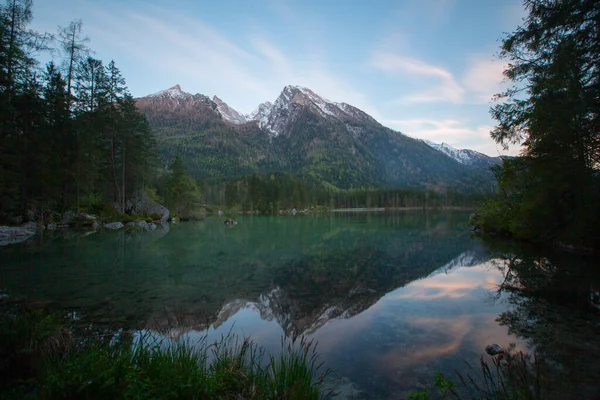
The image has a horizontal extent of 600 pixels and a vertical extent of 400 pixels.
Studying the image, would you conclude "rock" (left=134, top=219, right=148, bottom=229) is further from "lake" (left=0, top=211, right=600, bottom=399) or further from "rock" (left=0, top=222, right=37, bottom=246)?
"lake" (left=0, top=211, right=600, bottom=399)

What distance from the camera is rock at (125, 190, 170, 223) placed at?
175 ft

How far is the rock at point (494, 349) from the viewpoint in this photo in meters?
7.93

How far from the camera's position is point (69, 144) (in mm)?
39062

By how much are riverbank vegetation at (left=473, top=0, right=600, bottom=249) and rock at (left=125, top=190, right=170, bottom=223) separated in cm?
5392

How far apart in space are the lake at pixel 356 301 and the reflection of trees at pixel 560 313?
0.13 feet

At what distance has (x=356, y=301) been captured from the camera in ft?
42.7

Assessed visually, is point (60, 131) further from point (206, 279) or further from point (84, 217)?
point (206, 279)

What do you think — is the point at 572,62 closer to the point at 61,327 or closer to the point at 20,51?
the point at 61,327

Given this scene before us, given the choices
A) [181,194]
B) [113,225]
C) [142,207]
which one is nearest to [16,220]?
[113,225]

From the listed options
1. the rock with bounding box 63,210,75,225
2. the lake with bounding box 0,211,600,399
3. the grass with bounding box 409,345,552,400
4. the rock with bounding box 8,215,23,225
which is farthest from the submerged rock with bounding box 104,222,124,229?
the grass with bounding box 409,345,552,400

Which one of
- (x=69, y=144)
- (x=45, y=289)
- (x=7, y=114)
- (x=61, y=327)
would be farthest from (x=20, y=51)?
(x=61, y=327)

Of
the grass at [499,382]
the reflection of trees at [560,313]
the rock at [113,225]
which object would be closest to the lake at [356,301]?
the reflection of trees at [560,313]

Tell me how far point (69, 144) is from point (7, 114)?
14.7m

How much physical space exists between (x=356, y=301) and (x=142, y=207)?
51.8 meters
